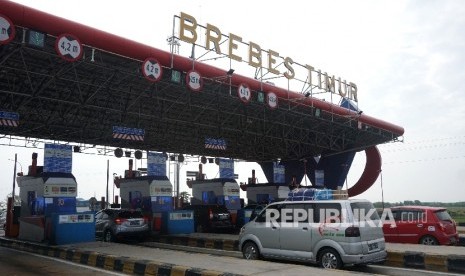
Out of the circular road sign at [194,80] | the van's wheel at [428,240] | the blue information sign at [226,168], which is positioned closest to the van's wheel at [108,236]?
the circular road sign at [194,80]

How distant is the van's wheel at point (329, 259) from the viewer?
9195mm

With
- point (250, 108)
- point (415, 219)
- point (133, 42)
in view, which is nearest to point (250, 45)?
point (250, 108)

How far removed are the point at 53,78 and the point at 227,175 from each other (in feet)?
47.2

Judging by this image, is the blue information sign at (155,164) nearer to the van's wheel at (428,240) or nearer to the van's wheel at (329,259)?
the van's wheel at (428,240)

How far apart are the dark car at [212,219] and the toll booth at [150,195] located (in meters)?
1.59

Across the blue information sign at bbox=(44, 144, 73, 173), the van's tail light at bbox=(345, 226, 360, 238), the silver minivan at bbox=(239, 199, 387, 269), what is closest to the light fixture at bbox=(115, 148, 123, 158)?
the blue information sign at bbox=(44, 144, 73, 173)

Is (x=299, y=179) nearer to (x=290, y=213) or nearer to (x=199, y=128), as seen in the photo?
(x=199, y=128)

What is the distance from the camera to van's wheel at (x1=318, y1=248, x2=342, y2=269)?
9.20 meters

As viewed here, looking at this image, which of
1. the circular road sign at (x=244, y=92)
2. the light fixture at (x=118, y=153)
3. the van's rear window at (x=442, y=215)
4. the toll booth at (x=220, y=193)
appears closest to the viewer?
the van's rear window at (x=442, y=215)

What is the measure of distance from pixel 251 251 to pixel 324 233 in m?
2.51

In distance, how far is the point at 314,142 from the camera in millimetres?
33500

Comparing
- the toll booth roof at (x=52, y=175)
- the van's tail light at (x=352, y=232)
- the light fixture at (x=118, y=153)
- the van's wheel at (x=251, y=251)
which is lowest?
the van's wheel at (x=251, y=251)

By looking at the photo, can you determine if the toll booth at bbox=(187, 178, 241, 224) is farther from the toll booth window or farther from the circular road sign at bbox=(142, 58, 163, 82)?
the toll booth window

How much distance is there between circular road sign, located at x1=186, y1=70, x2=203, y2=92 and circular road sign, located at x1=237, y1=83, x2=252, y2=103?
239 cm
